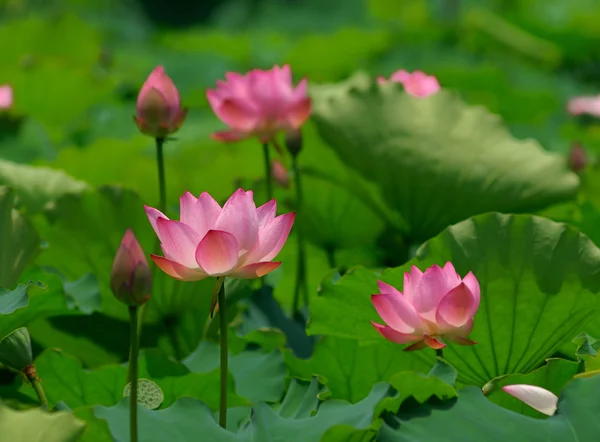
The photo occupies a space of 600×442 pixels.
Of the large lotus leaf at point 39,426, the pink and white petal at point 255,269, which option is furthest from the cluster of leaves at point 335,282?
the pink and white petal at point 255,269

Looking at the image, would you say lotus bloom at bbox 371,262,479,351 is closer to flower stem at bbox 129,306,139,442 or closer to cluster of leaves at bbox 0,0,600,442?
cluster of leaves at bbox 0,0,600,442

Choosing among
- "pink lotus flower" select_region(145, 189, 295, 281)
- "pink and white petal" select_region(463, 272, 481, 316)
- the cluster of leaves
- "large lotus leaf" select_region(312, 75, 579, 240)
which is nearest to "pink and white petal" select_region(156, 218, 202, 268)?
"pink lotus flower" select_region(145, 189, 295, 281)

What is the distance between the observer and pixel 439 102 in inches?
50.7

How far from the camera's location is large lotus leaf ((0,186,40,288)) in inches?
37.1

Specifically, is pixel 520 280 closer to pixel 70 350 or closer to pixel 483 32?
pixel 70 350

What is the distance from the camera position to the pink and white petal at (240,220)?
2.44 ft

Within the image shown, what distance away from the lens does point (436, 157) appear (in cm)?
125

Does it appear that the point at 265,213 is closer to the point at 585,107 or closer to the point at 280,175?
the point at 280,175

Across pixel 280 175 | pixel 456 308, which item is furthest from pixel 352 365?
pixel 280 175

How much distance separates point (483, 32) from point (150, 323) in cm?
302

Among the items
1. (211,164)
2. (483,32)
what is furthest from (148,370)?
(483,32)

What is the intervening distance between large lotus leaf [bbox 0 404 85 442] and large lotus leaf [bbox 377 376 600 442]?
0.22 m

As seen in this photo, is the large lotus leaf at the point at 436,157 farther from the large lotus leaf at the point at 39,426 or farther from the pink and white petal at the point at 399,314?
the large lotus leaf at the point at 39,426

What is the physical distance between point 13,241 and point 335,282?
326 millimetres
